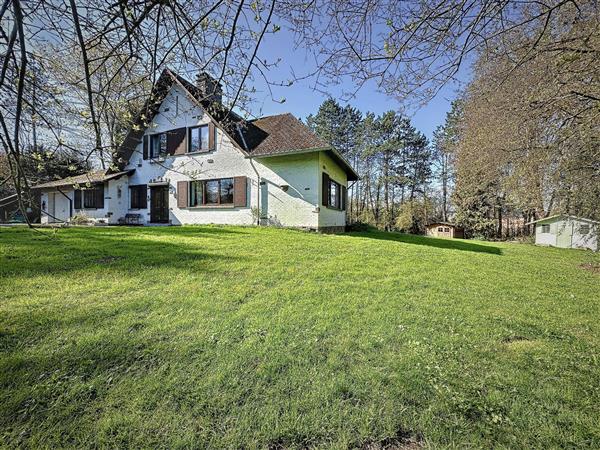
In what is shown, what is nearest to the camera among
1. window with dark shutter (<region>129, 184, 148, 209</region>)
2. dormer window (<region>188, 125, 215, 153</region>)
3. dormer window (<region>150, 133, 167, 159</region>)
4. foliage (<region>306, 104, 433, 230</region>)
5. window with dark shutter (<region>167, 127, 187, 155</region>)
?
dormer window (<region>188, 125, 215, 153</region>)

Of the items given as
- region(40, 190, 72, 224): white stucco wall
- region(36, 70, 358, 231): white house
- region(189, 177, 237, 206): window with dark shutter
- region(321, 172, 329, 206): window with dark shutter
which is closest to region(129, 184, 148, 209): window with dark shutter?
region(36, 70, 358, 231): white house

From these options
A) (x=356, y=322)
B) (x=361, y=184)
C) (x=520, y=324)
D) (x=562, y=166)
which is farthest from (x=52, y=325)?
(x=361, y=184)

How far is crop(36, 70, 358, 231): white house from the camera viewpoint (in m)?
11.2

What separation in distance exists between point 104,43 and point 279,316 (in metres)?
3.17

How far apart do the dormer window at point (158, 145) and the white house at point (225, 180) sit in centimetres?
5

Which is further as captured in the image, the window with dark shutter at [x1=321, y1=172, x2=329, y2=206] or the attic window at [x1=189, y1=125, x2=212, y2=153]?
the attic window at [x1=189, y1=125, x2=212, y2=153]

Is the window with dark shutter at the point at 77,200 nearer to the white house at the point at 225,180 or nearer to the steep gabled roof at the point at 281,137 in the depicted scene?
the white house at the point at 225,180

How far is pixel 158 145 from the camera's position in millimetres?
14070

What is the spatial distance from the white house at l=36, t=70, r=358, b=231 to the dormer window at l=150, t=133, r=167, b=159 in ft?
0.16

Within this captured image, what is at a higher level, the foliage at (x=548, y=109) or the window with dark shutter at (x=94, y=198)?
the foliage at (x=548, y=109)

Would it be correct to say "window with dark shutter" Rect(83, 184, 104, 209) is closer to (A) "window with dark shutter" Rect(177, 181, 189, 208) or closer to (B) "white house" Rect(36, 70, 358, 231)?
(B) "white house" Rect(36, 70, 358, 231)

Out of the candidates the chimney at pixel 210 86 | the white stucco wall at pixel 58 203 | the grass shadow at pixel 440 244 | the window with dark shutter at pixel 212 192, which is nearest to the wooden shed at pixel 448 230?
the grass shadow at pixel 440 244

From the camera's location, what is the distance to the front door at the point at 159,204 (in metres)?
14.2

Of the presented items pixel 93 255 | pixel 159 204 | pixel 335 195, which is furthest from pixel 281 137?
pixel 93 255
